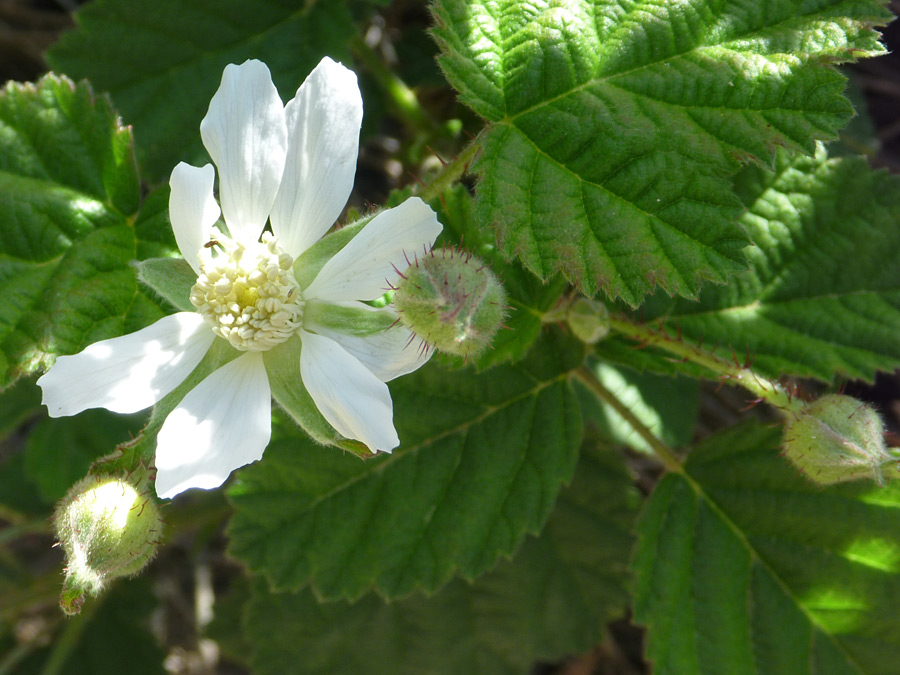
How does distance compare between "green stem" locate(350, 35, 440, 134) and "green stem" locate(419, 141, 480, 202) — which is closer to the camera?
"green stem" locate(419, 141, 480, 202)

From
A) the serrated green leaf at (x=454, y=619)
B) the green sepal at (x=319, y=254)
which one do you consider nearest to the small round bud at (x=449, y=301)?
the green sepal at (x=319, y=254)

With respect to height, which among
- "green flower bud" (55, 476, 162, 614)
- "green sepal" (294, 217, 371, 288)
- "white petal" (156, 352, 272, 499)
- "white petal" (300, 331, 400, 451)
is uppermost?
"green sepal" (294, 217, 371, 288)

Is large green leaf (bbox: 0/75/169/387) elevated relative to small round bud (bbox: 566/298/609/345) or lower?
elevated

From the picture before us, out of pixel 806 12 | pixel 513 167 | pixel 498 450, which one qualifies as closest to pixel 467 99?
pixel 513 167

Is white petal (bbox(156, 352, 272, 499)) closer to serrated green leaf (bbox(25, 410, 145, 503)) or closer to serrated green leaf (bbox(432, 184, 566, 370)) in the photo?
serrated green leaf (bbox(432, 184, 566, 370))

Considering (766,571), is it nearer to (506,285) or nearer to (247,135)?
(506,285)

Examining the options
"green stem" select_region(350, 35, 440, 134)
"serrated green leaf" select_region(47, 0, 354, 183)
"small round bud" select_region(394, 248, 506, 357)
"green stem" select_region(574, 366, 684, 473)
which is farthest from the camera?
"green stem" select_region(350, 35, 440, 134)

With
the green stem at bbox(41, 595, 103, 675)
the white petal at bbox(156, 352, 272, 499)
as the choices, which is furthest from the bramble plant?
the green stem at bbox(41, 595, 103, 675)

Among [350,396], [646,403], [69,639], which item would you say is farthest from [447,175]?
[69,639]
